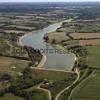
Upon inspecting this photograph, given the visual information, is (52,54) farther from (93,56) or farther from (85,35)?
(85,35)

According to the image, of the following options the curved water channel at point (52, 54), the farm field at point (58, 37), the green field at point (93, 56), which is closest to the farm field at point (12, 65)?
the curved water channel at point (52, 54)

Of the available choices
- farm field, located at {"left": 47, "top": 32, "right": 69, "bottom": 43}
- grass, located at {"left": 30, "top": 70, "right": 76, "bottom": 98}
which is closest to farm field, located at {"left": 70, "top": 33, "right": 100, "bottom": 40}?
farm field, located at {"left": 47, "top": 32, "right": 69, "bottom": 43}

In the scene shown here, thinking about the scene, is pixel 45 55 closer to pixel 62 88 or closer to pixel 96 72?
pixel 96 72

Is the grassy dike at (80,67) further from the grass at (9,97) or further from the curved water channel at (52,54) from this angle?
the grass at (9,97)

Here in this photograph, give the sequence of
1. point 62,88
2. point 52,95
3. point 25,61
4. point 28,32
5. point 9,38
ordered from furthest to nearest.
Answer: point 28,32, point 9,38, point 25,61, point 62,88, point 52,95

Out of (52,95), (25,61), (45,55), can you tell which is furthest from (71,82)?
(45,55)

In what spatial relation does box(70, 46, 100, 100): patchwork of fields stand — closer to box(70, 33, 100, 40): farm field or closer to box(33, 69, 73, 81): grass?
box(33, 69, 73, 81): grass

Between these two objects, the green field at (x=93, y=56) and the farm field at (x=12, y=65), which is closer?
the farm field at (x=12, y=65)
